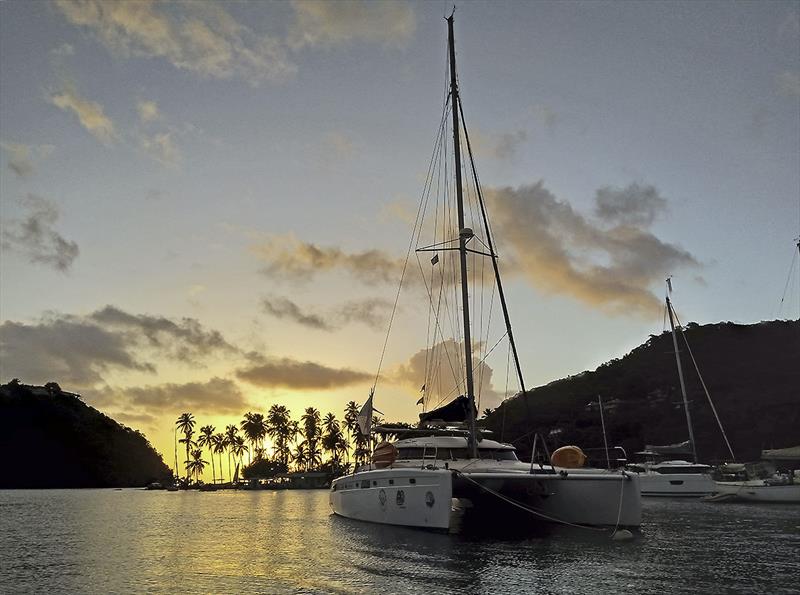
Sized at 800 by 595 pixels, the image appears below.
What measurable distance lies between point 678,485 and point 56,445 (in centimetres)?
16068

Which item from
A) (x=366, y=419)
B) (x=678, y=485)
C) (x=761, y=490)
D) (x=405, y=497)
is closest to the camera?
(x=405, y=497)

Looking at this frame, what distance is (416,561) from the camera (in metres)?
15.6

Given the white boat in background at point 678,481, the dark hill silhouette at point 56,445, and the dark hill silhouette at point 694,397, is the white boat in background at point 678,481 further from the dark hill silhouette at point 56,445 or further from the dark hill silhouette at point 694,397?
the dark hill silhouette at point 56,445

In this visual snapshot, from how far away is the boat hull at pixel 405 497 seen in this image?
18578 millimetres

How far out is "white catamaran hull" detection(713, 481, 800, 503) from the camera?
31953mm

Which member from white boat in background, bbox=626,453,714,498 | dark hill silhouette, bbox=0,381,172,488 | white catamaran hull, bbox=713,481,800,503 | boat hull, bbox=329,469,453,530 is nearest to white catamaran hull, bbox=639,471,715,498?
white boat in background, bbox=626,453,714,498

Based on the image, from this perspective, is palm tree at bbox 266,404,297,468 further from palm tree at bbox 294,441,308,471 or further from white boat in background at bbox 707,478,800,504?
white boat in background at bbox 707,478,800,504

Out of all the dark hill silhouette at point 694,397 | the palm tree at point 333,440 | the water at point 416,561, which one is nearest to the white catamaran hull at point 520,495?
the water at point 416,561

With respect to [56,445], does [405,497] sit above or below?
below

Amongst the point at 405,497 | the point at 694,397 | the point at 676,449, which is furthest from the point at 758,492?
the point at 694,397

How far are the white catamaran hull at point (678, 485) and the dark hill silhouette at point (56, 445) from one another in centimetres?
14490

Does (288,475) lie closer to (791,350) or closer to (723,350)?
(723,350)

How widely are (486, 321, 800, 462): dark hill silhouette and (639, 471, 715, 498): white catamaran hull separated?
69.1 ft

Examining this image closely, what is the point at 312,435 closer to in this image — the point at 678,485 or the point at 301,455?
the point at 301,455
